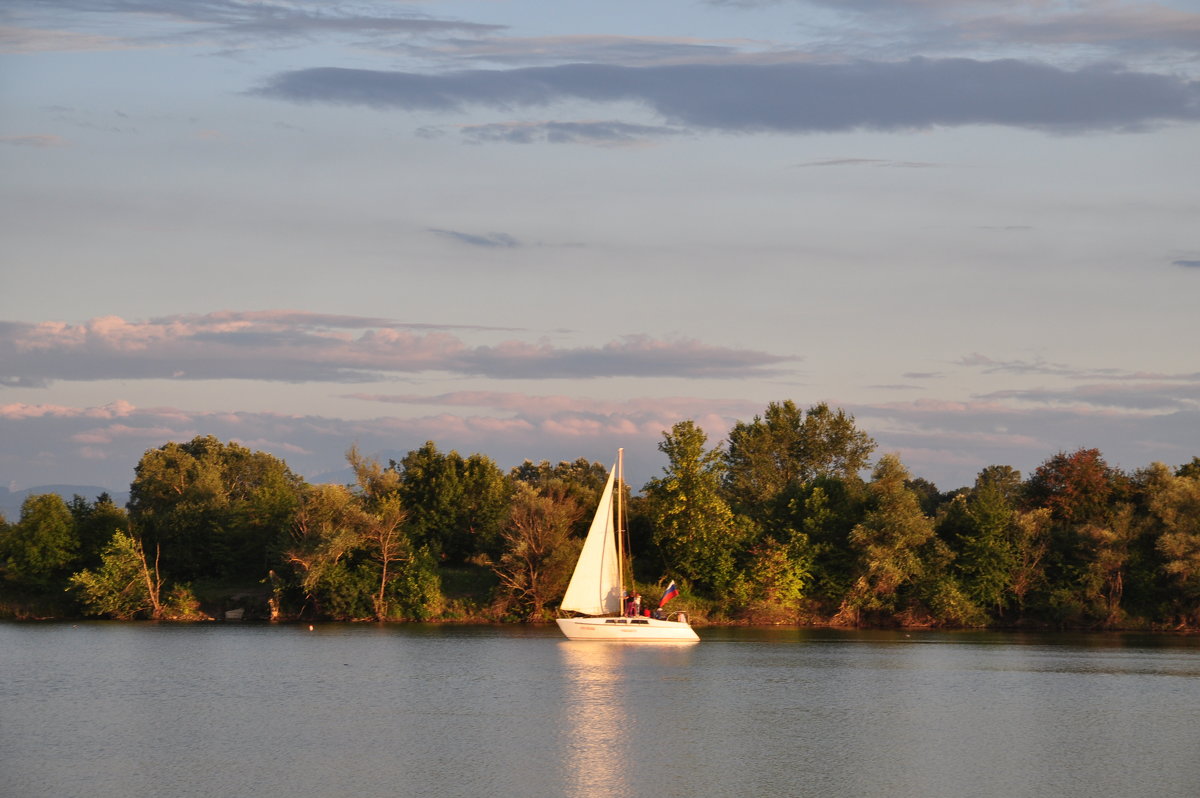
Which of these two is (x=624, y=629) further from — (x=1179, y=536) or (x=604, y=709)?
(x=1179, y=536)

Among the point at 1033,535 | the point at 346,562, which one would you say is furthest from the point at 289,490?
the point at 1033,535

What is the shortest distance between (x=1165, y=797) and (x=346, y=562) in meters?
51.1

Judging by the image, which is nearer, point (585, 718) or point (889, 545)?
point (585, 718)

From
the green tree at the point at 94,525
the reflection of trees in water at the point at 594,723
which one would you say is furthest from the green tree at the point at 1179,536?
the green tree at the point at 94,525

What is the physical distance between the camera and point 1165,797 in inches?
1129

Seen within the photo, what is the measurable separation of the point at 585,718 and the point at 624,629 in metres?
22.7

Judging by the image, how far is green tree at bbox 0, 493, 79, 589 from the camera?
73688 mm

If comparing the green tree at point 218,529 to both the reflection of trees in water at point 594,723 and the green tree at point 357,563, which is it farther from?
the reflection of trees in water at point 594,723

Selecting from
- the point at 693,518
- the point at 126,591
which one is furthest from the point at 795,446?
the point at 126,591

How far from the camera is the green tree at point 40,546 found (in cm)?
7369

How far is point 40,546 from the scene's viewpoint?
7400cm

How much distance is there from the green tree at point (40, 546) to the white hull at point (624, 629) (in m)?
32.3

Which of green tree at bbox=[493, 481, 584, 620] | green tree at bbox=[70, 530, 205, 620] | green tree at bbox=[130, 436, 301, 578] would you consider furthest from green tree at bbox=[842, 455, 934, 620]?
green tree at bbox=[70, 530, 205, 620]

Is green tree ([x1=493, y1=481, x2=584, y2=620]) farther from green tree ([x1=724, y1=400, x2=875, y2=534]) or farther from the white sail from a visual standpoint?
green tree ([x1=724, y1=400, x2=875, y2=534])
